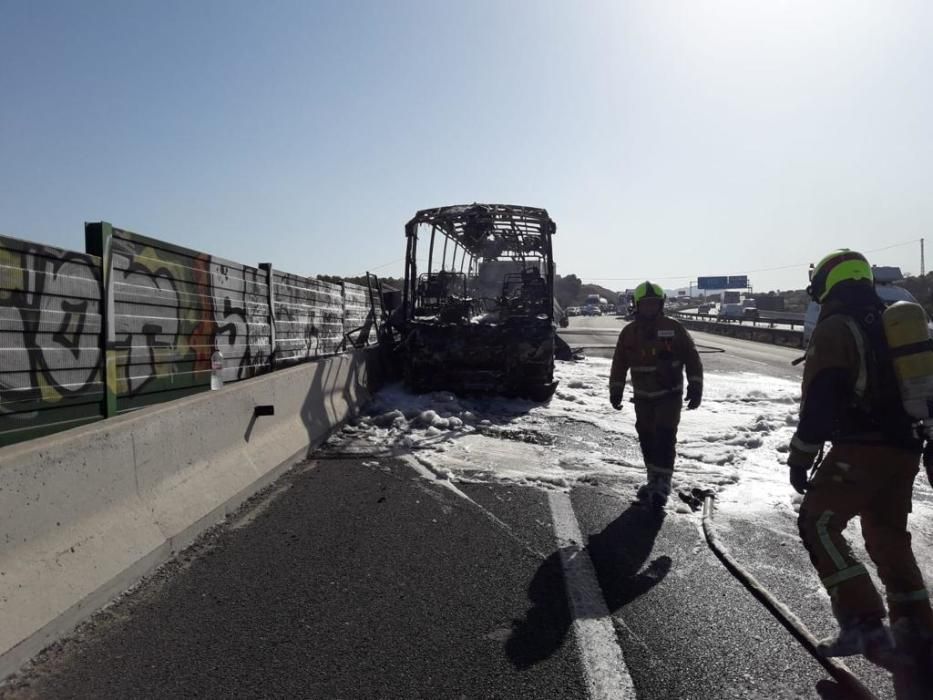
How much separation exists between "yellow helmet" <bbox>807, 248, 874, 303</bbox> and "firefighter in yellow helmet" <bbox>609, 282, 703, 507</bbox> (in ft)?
8.01

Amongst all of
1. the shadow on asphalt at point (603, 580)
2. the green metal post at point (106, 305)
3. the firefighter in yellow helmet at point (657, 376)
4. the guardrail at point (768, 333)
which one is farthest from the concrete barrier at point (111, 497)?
the guardrail at point (768, 333)

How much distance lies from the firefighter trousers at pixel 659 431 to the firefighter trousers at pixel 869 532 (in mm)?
2590

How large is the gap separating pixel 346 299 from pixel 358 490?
7.61 metres

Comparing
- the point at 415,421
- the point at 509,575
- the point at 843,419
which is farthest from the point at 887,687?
the point at 415,421

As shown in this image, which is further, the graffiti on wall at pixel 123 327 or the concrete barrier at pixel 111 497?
the graffiti on wall at pixel 123 327

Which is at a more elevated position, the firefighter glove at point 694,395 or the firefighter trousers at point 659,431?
the firefighter glove at point 694,395

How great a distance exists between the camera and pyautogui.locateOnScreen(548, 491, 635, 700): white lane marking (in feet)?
9.30

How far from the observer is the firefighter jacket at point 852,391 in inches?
118

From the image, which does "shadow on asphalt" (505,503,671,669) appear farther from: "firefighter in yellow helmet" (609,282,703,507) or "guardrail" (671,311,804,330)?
"guardrail" (671,311,804,330)

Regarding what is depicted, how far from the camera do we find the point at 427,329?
10.9m

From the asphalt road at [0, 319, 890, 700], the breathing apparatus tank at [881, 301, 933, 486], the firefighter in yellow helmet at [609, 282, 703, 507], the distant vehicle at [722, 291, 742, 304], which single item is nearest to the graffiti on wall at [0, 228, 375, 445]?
the asphalt road at [0, 319, 890, 700]

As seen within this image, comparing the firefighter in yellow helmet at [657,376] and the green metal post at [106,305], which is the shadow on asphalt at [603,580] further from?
the green metal post at [106,305]

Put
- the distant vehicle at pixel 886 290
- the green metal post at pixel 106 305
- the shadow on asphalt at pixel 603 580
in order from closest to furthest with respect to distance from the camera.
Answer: the shadow on asphalt at pixel 603 580 < the green metal post at pixel 106 305 < the distant vehicle at pixel 886 290

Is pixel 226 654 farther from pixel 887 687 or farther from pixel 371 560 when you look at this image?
pixel 887 687
